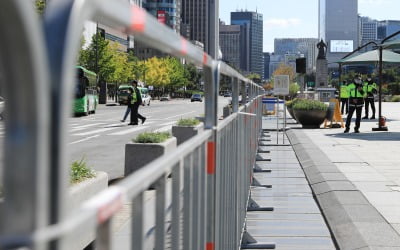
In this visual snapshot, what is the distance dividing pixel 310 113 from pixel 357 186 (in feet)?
51.5

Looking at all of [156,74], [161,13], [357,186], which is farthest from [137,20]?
[156,74]

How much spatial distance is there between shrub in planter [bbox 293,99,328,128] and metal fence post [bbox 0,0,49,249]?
24.9 meters

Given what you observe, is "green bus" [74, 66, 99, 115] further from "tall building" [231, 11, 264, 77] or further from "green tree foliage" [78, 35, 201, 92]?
"tall building" [231, 11, 264, 77]

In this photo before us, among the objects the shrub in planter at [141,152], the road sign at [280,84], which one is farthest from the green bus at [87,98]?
the shrub in planter at [141,152]

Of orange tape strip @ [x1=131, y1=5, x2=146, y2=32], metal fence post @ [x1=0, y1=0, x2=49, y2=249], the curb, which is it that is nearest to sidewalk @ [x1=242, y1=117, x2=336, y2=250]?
the curb

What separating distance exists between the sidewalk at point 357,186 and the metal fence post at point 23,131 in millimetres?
5502

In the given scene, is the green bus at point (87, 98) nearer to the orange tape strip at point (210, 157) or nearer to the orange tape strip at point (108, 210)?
the orange tape strip at point (210, 157)

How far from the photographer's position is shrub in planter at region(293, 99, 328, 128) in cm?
2534

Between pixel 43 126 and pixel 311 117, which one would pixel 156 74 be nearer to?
pixel 311 117

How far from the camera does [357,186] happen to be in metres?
9.80

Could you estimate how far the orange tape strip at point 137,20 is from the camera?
51.6 inches

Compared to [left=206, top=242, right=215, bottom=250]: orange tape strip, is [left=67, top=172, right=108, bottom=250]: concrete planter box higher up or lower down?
lower down

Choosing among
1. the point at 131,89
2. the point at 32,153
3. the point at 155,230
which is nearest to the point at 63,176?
the point at 32,153

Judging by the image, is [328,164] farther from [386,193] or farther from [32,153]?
[32,153]
